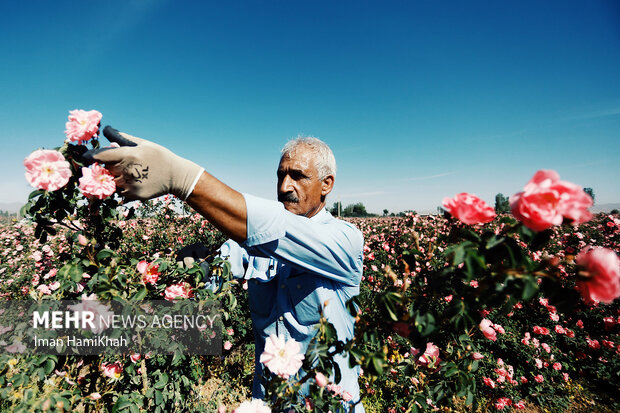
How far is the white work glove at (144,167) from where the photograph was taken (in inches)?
38.1

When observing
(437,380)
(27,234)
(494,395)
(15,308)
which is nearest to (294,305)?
(437,380)

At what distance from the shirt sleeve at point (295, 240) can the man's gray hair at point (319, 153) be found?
0.84 m

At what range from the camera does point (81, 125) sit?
38.9 inches

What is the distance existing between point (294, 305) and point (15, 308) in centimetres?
510

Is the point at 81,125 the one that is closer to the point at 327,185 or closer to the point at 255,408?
the point at 255,408

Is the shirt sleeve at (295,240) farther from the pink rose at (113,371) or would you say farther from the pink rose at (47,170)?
the pink rose at (113,371)

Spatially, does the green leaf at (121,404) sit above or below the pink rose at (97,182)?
below

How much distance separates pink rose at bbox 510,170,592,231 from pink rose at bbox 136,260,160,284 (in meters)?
1.47

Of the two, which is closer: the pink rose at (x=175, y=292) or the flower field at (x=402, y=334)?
the flower field at (x=402, y=334)

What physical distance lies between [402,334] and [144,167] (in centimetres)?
116

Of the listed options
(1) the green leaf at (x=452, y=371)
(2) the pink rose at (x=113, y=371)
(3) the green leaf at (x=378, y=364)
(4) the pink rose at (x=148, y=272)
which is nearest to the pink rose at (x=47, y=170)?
(4) the pink rose at (x=148, y=272)

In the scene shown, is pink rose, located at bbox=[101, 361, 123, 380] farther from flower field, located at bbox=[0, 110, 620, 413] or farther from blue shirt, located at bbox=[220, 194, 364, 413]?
blue shirt, located at bbox=[220, 194, 364, 413]

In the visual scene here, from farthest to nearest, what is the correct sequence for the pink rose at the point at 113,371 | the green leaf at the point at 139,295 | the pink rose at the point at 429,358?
the pink rose at the point at 429,358
the pink rose at the point at 113,371
the green leaf at the point at 139,295

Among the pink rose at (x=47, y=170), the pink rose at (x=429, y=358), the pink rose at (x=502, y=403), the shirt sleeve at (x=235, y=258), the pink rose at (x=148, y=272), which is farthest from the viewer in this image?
the pink rose at (x=502, y=403)
